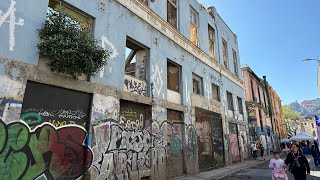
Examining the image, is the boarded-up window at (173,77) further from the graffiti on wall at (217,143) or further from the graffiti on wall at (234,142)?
the graffiti on wall at (234,142)

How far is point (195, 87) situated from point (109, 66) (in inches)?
297

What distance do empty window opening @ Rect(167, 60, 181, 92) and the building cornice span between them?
1228mm

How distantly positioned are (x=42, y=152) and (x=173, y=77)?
795cm

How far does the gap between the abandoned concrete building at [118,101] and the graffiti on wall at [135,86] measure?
4 centimetres

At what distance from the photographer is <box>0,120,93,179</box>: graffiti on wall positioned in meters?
5.10

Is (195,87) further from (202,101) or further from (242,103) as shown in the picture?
(242,103)

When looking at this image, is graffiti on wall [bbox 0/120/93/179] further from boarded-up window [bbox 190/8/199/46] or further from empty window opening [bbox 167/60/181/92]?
boarded-up window [bbox 190/8/199/46]

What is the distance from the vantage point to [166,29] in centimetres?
1159

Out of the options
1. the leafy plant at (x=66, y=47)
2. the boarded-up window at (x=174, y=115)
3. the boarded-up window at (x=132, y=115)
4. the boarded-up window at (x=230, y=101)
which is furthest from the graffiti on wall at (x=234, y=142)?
the leafy plant at (x=66, y=47)

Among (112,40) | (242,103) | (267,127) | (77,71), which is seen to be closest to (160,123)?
(112,40)

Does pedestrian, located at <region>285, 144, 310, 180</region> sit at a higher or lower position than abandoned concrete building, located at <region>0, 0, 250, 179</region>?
lower

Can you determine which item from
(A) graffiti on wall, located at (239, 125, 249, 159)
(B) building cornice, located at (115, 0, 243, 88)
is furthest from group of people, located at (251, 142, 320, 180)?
(A) graffiti on wall, located at (239, 125, 249, 159)

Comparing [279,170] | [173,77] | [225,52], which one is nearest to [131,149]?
[279,170]

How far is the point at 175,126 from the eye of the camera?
36.8ft
